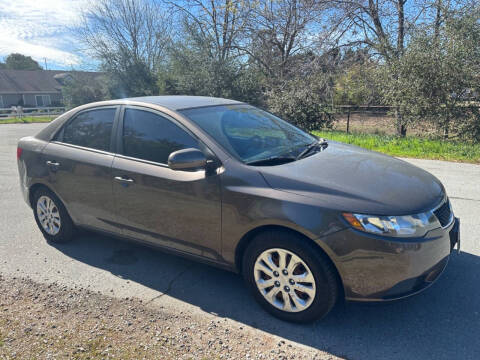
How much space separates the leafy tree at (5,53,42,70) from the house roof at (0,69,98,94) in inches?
862

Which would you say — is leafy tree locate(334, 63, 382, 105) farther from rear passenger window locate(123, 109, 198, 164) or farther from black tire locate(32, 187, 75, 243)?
black tire locate(32, 187, 75, 243)

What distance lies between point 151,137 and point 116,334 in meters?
1.71

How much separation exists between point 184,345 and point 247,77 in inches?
659

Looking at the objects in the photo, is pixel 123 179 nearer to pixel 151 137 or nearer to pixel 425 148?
pixel 151 137

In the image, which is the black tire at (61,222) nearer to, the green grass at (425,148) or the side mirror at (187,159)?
the side mirror at (187,159)

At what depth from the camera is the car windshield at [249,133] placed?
126 inches

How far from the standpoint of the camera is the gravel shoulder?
2586mm

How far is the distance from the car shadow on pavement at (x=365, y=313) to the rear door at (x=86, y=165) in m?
0.57

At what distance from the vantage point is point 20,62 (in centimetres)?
7112

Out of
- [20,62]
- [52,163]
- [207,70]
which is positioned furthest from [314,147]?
[20,62]

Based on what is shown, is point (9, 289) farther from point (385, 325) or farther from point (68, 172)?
point (385, 325)

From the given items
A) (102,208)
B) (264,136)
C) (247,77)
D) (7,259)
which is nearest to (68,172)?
(102,208)

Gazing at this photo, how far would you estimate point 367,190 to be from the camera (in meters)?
2.70

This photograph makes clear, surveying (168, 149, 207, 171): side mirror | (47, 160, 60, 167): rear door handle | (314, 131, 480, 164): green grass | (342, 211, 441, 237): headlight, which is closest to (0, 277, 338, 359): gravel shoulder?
(342, 211, 441, 237): headlight
